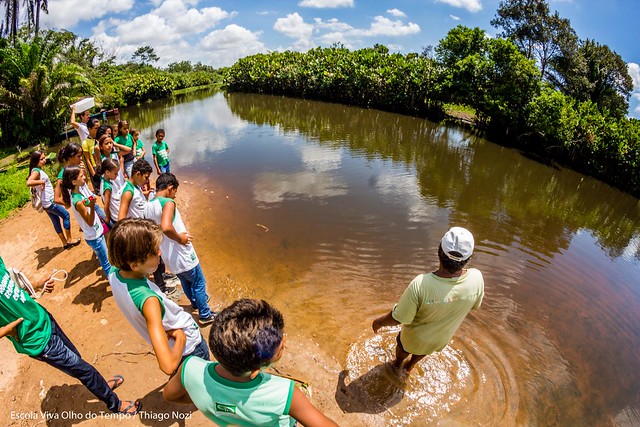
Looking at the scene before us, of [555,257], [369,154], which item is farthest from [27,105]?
[555,257]

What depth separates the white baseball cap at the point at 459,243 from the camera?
7.95ft

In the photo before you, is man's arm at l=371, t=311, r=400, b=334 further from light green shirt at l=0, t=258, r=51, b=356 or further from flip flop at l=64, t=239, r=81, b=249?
flip flop at l=64, t=239, r=81, b=249

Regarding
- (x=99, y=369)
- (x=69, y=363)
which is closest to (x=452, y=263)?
(x=69, y=363)

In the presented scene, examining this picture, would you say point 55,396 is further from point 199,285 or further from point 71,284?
point 71,284

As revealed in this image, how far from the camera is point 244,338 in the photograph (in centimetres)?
145

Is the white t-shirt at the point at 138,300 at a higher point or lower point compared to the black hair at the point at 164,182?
lower

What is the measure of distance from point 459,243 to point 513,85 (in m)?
18.2

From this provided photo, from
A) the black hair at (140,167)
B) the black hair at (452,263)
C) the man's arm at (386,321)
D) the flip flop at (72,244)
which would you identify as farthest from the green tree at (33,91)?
the black hair at (452,263)

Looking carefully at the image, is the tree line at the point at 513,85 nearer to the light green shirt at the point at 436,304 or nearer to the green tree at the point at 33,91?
the light green shirt at the point at 436,304

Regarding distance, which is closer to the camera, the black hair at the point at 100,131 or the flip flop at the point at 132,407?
the flip flop at the point at 132,407

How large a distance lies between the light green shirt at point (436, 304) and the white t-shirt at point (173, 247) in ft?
7.39

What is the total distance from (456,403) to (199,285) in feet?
10.5

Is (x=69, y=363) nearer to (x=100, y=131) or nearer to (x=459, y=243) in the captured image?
(x=459, y=243)

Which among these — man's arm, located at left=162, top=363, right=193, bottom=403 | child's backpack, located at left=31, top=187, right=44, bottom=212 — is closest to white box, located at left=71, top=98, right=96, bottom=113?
child's backpack, located at left=31, top=187, right=44, bottom=212
